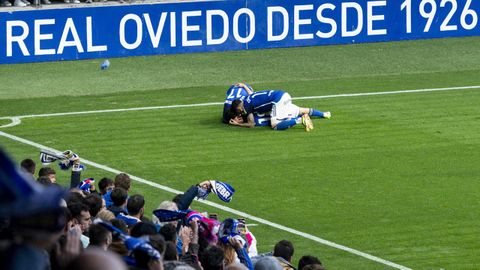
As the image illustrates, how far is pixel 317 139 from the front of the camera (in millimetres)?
20531

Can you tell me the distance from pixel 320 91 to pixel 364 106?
1.69m

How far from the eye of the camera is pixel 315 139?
20.5 m

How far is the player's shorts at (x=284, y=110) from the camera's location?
2078cm

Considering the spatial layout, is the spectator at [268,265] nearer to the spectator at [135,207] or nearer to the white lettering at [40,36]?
the spectator at [135,207]

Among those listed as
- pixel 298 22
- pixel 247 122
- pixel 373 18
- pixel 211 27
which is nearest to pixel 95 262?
pixel 247 122

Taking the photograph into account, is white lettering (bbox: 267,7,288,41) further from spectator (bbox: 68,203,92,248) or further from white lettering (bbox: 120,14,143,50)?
spectator (bbox: 68,203,92,248)

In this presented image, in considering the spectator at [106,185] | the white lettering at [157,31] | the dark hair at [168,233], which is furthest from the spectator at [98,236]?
the white lettering at [157,31]

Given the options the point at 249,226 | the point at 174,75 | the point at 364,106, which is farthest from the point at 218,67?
the point at 249,226

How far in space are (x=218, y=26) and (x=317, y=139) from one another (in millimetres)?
7728

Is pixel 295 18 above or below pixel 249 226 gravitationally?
above

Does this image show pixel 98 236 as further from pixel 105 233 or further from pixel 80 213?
pixel 80 213

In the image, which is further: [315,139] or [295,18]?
[295,18]

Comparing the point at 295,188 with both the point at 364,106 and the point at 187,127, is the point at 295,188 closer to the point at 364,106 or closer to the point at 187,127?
the point at 187,127

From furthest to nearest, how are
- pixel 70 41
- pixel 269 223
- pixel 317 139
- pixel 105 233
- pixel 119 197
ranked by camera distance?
pixel 70 41, pixel 317 139, pixel 269 223, pixel 119 197, pixel 105 233
